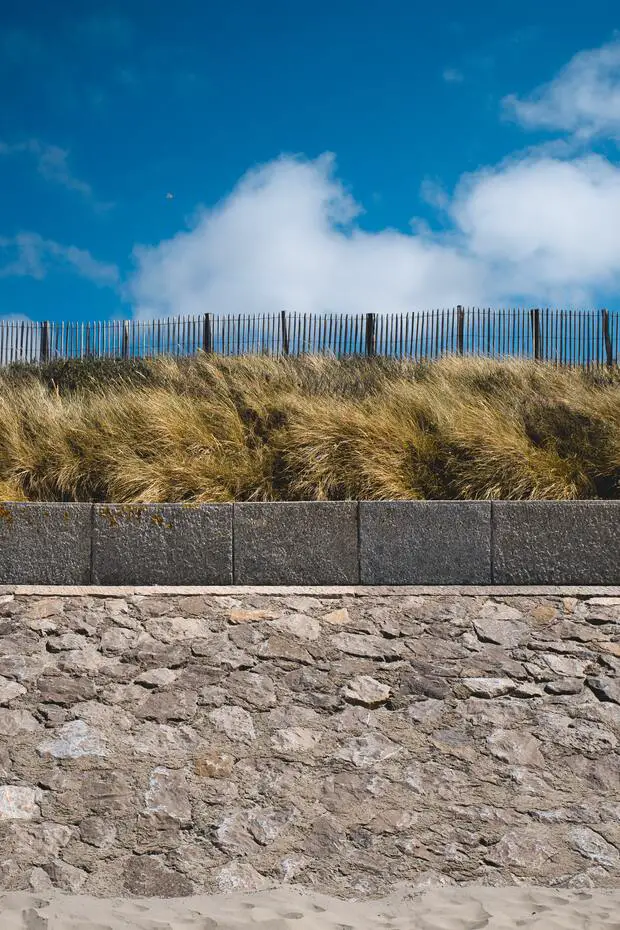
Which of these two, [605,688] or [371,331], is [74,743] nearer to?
[605,688]

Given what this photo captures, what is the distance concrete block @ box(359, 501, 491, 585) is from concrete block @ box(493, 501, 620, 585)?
0.11 metres

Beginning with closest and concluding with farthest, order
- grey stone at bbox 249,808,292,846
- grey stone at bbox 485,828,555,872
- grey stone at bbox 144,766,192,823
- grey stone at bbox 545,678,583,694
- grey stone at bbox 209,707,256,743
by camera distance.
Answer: grey stone at bbox 485,828,555,872, grey stone at bbox 249,808,292,846, grey stone at bbox 144,766,192,823, grey stone at bbox 209,707,256,743, grey stone at bbox 545,678,583,694

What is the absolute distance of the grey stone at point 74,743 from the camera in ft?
12.5

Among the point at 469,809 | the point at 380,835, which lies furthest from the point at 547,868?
the point at 380,835

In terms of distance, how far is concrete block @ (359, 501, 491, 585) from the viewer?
17.5 feet

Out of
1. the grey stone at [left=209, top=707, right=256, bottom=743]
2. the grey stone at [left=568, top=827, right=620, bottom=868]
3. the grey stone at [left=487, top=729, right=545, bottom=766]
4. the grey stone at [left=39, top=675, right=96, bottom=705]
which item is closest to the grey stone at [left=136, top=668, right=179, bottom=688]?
the grey stone at [left=39, top=675, right=96, bottom=705]

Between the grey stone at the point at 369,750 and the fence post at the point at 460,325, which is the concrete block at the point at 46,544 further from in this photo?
the fence post at the point at 460,325

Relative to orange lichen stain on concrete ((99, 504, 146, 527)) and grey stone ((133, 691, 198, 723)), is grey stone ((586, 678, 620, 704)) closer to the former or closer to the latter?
grey stone ((133, 691, 198, 723))

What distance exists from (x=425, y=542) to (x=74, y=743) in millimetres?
2561

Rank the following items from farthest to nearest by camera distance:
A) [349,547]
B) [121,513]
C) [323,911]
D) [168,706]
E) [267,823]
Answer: [121,513] < [349,547] < [168,706] < [267,823] < [323,911]

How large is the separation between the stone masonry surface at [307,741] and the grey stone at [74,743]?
0.03 ft

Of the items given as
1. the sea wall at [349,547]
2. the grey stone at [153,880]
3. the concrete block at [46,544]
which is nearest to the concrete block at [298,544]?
the sea wall at [349,547]

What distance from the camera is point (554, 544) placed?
5.35 meters

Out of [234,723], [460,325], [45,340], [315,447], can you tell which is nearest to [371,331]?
[460,325]
